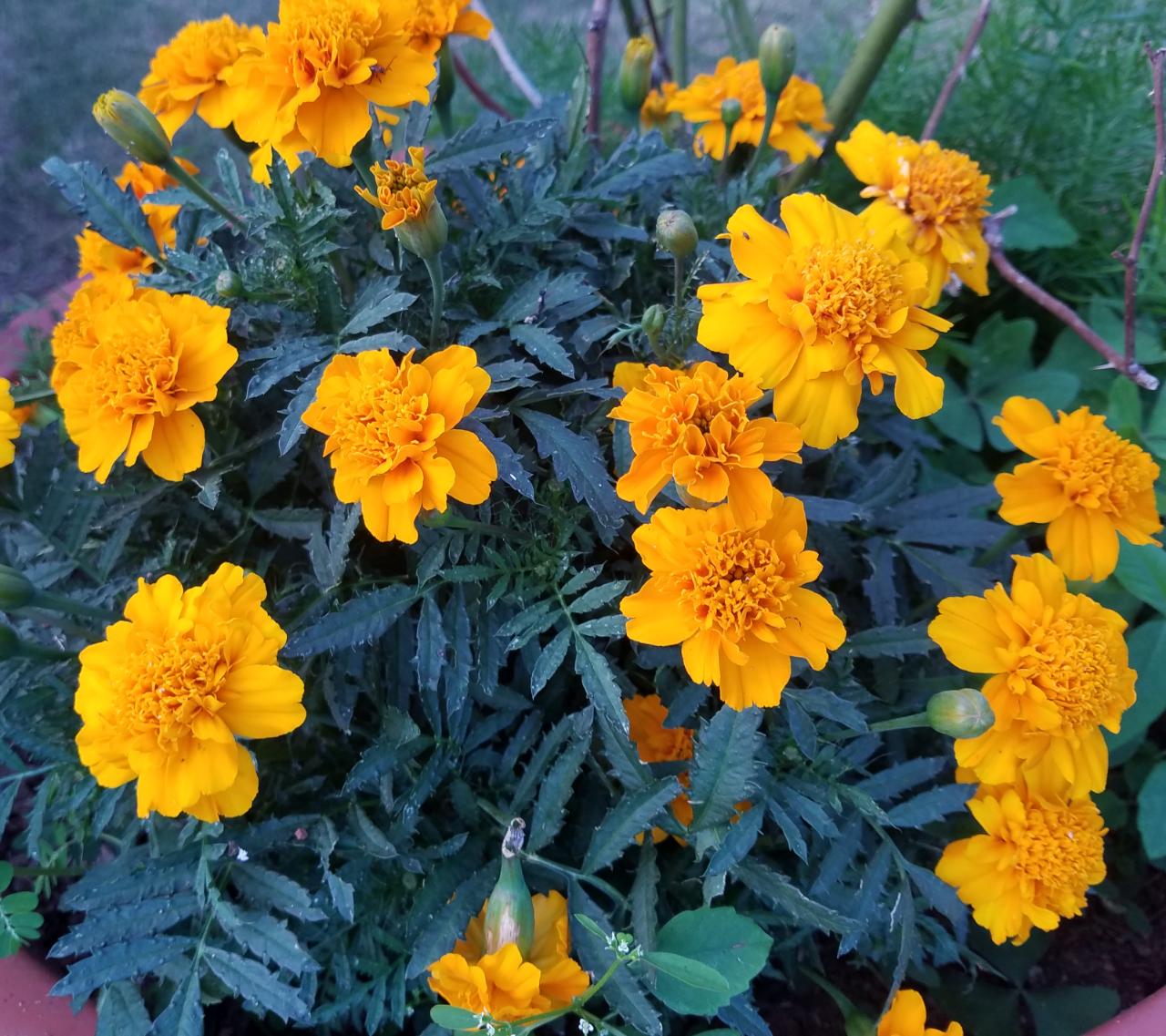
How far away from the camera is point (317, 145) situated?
0.70 meters

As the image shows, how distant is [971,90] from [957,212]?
0.72 m

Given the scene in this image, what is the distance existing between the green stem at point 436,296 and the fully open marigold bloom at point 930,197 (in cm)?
40

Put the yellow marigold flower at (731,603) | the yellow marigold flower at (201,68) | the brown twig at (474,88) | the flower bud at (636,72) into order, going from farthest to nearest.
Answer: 1. the brown twig at (474,88)
2. the flower bud at (636,72)
3. the yellow marigold flower at (201,68)
4. the yellow marigold flower at (731,603)

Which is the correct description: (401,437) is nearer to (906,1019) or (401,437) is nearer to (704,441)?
(704,441)

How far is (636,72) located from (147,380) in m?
0.60

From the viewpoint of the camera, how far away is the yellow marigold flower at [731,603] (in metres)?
0.59

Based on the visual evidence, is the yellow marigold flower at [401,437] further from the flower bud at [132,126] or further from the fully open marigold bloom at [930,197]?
the fully open marigold bloom at [930,197]

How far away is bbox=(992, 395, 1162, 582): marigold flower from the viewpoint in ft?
2.49

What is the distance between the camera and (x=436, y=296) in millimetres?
724

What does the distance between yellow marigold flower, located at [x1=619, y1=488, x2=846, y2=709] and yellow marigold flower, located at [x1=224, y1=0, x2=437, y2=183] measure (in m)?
0.39

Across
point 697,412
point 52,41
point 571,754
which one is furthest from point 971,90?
point 52,41

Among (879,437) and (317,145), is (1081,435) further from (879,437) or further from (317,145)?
(317,145)

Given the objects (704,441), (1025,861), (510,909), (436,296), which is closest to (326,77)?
(436,296)

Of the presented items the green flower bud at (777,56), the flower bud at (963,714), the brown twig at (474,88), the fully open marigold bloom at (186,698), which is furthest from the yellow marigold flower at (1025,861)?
the brown twig at (474,88)
